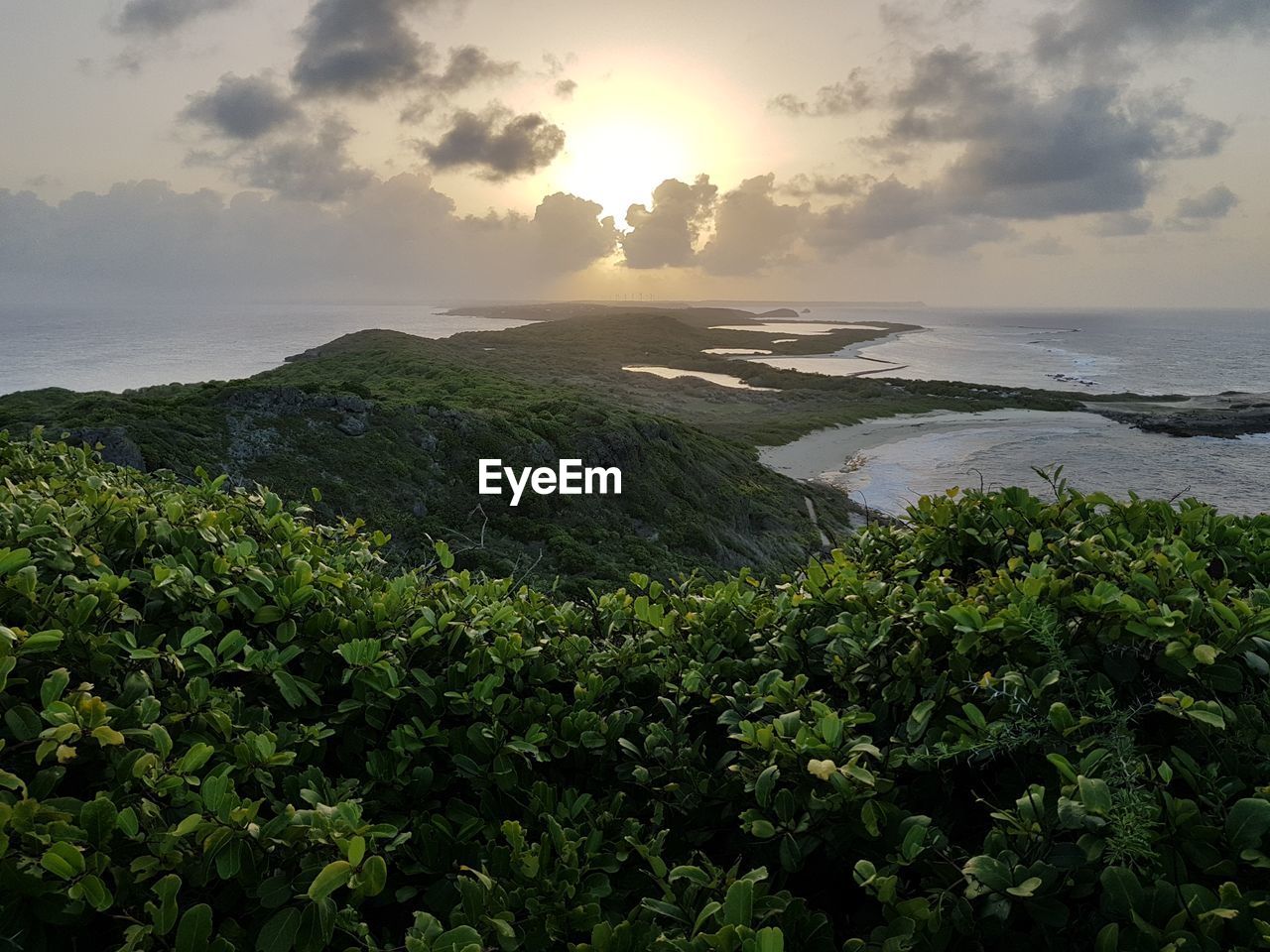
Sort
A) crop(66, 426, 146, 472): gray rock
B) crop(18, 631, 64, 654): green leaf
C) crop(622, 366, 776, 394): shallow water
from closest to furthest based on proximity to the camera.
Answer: crop(18, 631, 64, 654): green leaf, crop(66, 426, 146, 472): gray rock, crop(622, 366, 776, 394): shallow water

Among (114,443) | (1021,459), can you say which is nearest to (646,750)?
(114,443)

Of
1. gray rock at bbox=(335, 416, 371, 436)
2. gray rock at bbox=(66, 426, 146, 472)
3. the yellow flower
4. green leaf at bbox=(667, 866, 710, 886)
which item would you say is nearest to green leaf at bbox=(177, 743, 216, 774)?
green leaf at bbox=(667, 866, 710, 886)

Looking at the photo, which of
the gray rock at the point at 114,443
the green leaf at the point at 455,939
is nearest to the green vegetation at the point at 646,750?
the green leaf at the point at 455,939

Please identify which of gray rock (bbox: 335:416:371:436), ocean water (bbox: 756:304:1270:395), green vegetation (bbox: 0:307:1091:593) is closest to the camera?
green vegetation (bbox: 0:307:1091:593)

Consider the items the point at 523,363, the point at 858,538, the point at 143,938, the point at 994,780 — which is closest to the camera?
the point at 143,938

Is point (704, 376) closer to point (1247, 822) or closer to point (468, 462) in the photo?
point (468, 462)

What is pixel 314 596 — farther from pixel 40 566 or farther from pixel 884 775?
pixel 884 775

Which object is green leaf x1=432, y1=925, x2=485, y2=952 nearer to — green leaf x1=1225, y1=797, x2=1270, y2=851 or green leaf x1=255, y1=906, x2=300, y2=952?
green leaf x1=255, y1=906, x2=300, y2=952

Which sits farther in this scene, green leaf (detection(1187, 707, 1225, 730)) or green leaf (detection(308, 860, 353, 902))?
green leaf (detection(1187, 707, 1225, 730))

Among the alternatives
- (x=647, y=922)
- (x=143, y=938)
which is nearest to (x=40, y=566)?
(x=143, y=938)
